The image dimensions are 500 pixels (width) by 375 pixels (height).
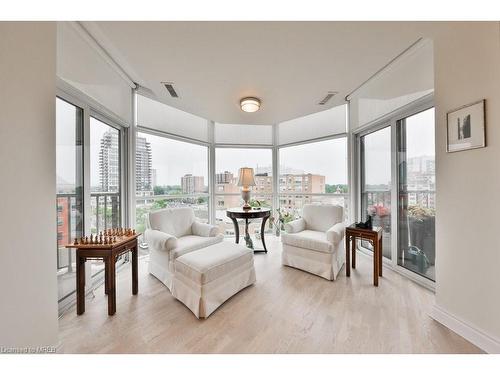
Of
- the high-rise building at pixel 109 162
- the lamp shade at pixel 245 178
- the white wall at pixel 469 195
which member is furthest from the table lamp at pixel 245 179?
the white wall at pixel 469 195

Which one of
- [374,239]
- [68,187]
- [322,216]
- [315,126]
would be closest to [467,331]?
[374,239]

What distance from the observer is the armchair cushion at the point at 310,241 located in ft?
7.67

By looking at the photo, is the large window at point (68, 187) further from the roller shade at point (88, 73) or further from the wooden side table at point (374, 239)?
the wooden side table at point (374, 239)

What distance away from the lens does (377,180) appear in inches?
114

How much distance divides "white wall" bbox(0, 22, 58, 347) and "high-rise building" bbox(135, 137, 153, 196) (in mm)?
1755

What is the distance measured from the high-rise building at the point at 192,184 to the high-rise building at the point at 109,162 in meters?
1.13

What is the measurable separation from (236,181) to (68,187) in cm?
268

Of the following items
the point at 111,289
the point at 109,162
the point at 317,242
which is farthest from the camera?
the point at 109,162

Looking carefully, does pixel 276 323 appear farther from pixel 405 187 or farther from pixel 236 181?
pixel 236 181

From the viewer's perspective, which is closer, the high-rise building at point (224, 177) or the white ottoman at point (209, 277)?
the white ottoman at point (209, 277)

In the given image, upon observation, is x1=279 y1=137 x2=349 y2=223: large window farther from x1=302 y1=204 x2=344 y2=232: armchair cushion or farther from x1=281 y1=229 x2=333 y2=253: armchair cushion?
x1=281 y1=229 x2=333 y2=253: armchair cushion

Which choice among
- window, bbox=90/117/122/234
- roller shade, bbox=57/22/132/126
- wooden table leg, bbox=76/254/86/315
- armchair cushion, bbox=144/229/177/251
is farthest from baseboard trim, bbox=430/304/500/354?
roller shade, bbox=57/22/132/126

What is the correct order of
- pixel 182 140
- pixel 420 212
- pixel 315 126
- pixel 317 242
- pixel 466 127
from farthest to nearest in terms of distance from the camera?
pixel 315 126, pixel 182 140, pixel 317 242, pixel 420 212, pixel 466 127

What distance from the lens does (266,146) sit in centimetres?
436
